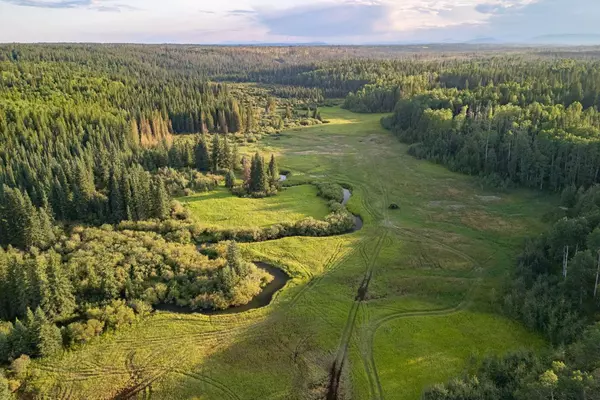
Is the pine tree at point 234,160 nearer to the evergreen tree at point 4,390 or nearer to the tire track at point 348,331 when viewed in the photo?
the tire track at point 348,331

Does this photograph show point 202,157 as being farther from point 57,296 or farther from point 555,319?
point 555,319

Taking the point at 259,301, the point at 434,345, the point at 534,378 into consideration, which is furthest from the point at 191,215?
the point at 534,378

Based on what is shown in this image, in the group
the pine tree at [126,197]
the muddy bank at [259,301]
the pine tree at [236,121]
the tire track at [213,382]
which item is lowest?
the tire track at [213,382]

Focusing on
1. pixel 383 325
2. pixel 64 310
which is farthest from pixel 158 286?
pixel 383 325

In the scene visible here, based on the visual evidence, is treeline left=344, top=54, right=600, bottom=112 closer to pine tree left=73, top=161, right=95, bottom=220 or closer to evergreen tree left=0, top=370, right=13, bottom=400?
pine tree left=73, top=161, right=95, bottom=220

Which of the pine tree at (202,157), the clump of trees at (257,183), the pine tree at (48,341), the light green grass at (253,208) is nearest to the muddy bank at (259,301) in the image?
the pine tree at (48,341)

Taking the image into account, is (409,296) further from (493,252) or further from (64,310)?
(64,310)
